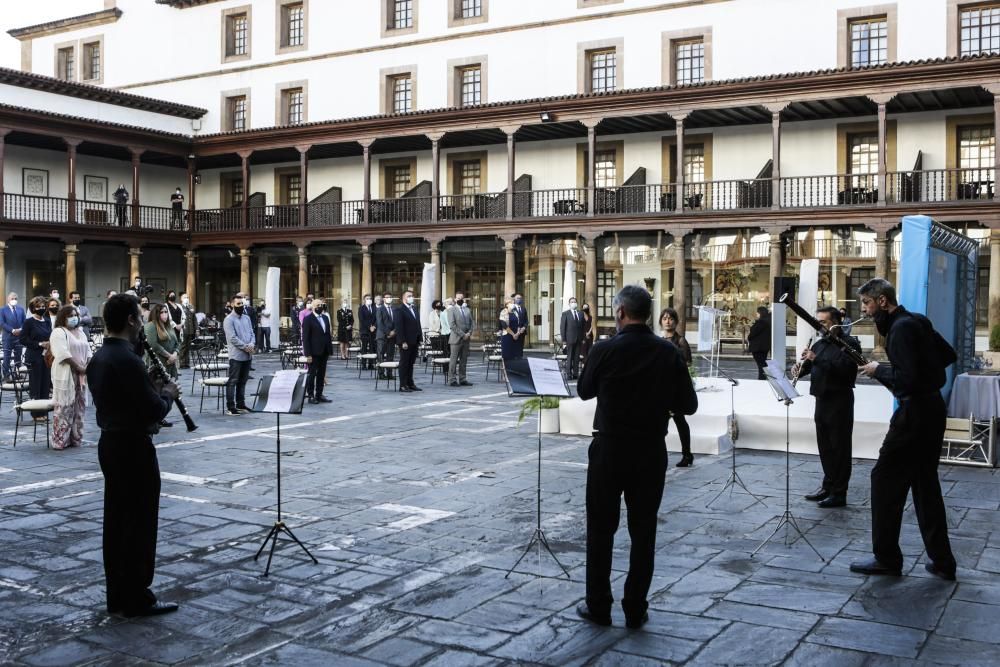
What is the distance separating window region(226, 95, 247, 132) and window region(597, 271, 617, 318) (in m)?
14.7

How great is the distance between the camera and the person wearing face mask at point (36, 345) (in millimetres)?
12688

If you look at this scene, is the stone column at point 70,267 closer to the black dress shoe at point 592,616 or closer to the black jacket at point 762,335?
the black jacket at point 762,335

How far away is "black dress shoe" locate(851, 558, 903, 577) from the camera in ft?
17.8

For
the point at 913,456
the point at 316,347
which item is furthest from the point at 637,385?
the point at 316,347

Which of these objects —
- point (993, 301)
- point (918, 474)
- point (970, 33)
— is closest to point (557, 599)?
point (918, 474)

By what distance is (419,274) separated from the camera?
3064 centimetres

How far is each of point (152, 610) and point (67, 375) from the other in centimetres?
596

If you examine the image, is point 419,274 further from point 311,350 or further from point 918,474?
point 918,474

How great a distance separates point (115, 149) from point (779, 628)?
30059 mm

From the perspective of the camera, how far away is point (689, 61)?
26.3m

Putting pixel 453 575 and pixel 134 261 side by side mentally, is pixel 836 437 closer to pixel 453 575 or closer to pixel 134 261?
pixel 453 575

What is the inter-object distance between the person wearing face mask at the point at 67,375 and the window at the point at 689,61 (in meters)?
19.8

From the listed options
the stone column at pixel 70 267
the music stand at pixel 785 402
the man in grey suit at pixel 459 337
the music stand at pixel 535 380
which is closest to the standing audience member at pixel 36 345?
the man in grey suit at pixel 459 337

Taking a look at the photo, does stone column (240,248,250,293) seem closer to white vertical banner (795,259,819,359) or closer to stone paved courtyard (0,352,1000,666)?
white vertical banner (795,259,819,359)
